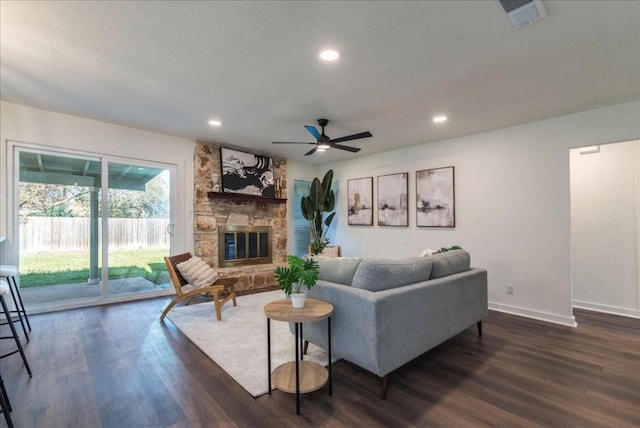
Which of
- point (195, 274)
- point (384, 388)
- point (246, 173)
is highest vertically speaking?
point (246, 173)

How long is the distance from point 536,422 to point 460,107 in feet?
9.97

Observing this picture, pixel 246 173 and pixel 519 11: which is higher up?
pixel 519 11

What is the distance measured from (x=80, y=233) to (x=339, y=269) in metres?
3.98

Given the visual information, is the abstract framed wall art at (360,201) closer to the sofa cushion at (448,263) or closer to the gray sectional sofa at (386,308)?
the sofa cushion at (448,263)

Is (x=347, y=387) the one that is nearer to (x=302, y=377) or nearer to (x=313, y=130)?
(x=302, y=377)

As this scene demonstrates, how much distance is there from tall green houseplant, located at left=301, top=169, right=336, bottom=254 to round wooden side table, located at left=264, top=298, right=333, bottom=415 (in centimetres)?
380

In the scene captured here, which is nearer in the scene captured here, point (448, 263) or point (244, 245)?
point (448, 263)

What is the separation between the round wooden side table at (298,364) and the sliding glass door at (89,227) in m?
3.53

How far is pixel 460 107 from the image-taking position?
11.5 ft

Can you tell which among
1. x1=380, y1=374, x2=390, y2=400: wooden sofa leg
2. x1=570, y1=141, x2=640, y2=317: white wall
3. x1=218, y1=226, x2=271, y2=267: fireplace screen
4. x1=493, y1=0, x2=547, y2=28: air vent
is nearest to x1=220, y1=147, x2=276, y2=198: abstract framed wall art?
x1=218, y1=226, x2=271, y2=267: fireplace screen

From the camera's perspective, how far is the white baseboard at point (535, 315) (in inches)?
144

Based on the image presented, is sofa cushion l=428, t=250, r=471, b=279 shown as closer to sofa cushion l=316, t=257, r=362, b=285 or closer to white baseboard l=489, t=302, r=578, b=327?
sofa cushion l=316, t=257, r=362, b=285

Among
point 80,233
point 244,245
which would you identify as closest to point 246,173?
point 244,245

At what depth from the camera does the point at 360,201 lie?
6.11m
